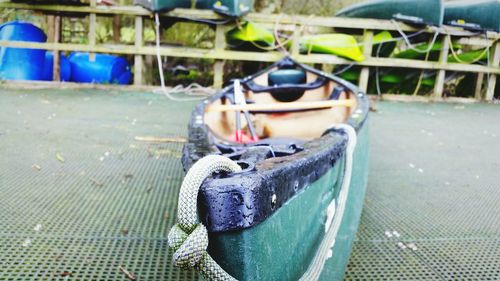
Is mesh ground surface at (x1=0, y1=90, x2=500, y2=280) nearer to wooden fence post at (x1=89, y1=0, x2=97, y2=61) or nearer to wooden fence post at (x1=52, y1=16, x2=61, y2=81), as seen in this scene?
wooden fence post at (x1=89, y1=0, x2=97, y2=61)

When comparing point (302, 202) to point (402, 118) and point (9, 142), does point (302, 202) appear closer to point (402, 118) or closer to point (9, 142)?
point (9, 142)

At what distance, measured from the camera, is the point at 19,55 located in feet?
20.4

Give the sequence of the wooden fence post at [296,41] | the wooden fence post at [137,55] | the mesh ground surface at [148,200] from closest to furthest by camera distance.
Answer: the mesh ground surface at [148,200], the wooden fence post at [137,55], the wooden fence post at [296,41]

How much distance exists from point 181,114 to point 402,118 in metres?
2.50

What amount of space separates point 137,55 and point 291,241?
18.1ft

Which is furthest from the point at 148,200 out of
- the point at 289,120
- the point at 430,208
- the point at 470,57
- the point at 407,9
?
the point at 470,57

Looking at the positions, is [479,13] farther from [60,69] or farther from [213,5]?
[60,69]

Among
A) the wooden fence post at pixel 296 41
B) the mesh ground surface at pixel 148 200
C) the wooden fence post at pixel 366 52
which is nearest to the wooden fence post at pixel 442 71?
the wooden fence post at pixel 366 52

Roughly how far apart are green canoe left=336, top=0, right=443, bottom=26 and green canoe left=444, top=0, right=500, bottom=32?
0.50 meters

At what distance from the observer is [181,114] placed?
16.0 ft

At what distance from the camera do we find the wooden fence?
5.96 m

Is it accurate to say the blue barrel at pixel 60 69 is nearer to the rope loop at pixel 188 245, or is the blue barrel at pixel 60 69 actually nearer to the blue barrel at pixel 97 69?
the blue barrel at pixel 97 69

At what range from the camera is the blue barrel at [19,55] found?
6086 millimetres

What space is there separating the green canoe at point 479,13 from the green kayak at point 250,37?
264cm
